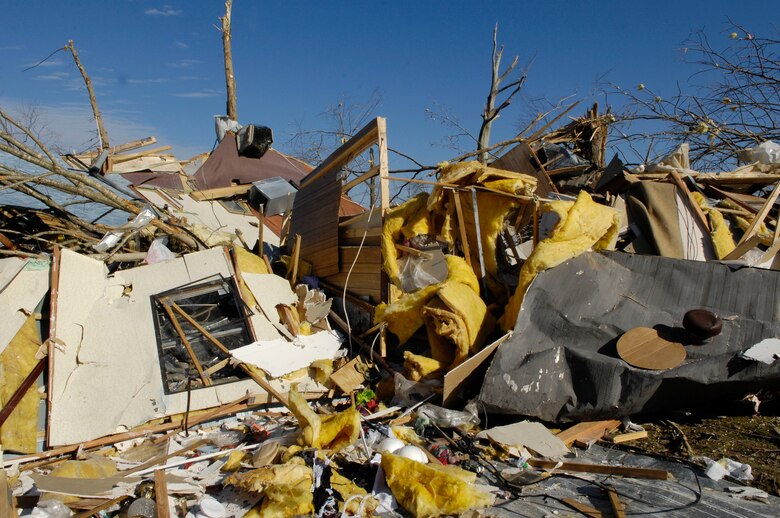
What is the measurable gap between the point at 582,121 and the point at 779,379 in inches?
221

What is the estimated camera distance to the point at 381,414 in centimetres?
503

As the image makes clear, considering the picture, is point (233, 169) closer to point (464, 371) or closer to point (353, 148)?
point (353, 148)

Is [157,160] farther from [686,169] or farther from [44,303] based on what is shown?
[686,169]

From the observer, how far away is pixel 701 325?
425cm

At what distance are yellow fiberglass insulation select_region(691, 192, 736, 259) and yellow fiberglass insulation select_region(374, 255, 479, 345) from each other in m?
2.55

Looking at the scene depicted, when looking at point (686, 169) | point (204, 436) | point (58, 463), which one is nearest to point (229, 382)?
point (204, 436)

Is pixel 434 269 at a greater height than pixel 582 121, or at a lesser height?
lesser

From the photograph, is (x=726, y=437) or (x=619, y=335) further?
(x=619, y=335)

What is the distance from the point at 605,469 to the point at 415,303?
7.56ft

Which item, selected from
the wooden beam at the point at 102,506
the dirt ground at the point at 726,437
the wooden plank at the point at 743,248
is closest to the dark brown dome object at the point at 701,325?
the dirt ground at the point at 726,437

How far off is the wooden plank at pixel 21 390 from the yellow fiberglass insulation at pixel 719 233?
21.8 ft

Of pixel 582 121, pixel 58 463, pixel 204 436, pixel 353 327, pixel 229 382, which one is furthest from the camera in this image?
pixel 582 121

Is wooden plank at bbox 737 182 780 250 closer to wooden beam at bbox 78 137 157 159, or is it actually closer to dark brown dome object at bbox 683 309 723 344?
dark brown dome object at bbox 683 309 723 344

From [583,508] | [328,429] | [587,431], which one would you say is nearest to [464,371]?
[587,431]
